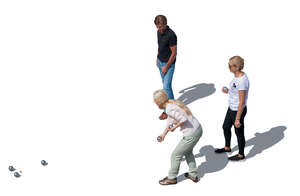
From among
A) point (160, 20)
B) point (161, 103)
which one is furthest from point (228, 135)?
point (160, 20)

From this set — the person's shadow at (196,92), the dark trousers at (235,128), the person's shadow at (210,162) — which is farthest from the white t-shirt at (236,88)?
the person's shadow at (196,92)

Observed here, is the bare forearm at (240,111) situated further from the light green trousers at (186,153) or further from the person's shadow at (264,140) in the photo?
the person's shadow at (264,140)

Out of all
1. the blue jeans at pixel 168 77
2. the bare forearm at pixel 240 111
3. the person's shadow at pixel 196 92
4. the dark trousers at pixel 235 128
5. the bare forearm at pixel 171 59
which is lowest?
the dark trousers at pixel 235 128

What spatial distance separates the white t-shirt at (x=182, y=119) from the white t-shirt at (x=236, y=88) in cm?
103

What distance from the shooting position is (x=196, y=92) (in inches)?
611

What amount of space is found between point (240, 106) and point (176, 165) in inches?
67.0

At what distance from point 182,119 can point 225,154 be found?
2.09 metres

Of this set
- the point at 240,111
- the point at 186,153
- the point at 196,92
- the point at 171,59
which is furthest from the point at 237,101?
the point at 196,92

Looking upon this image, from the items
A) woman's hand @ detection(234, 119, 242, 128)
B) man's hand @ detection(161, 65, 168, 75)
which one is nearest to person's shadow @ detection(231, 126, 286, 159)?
woman's hand @ detection(234, 119, 242, 128)

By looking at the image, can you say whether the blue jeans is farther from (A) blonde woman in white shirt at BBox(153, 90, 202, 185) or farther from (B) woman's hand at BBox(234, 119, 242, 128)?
(A) blonde woman in white shirt at BBox(153, 90, 202, 185)

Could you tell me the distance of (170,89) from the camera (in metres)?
14.4

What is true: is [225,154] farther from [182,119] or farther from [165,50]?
[165,50]

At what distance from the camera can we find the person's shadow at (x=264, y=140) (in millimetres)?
12984

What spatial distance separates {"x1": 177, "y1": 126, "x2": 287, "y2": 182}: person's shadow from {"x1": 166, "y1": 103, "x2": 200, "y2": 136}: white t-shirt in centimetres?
128
